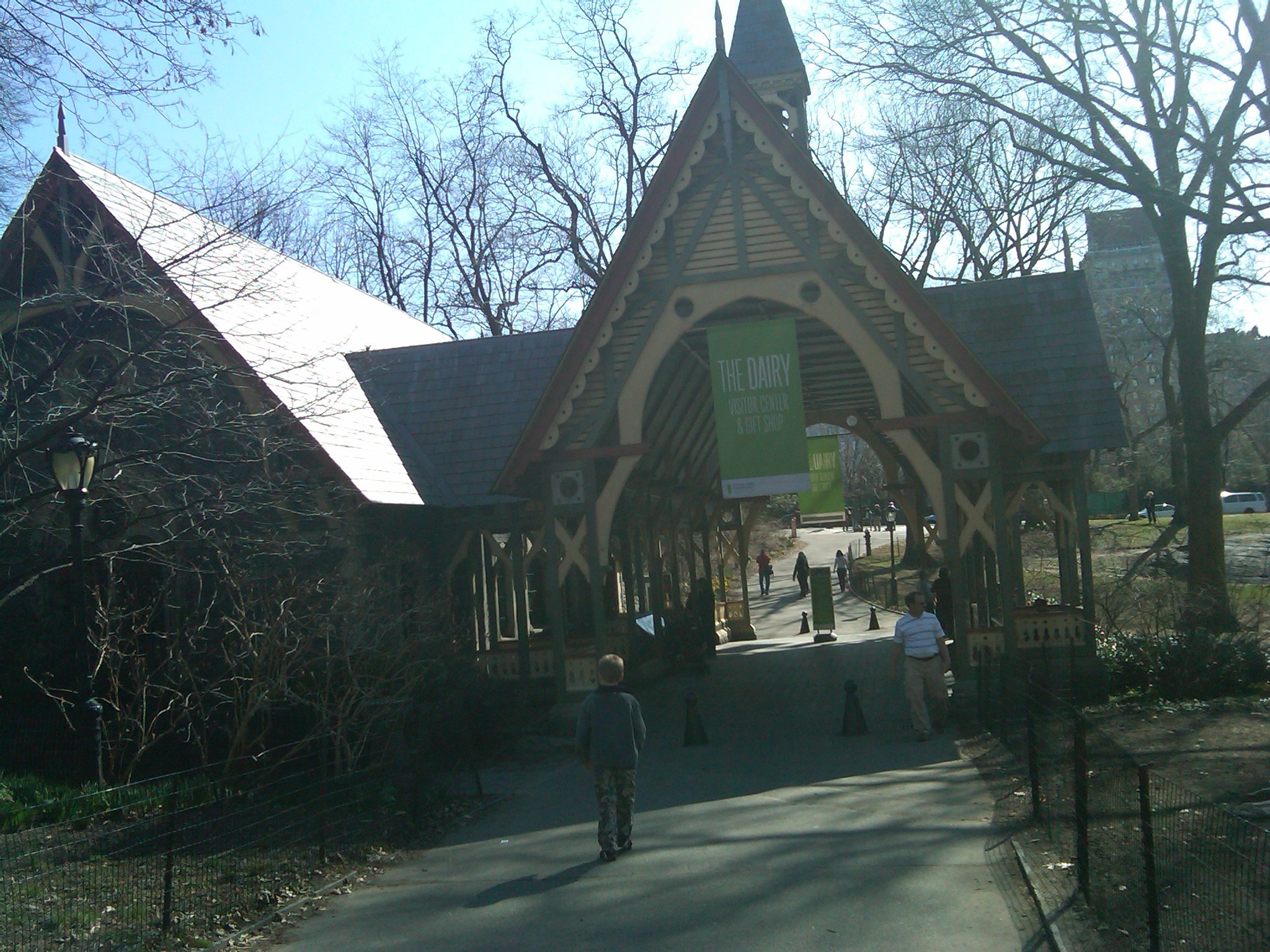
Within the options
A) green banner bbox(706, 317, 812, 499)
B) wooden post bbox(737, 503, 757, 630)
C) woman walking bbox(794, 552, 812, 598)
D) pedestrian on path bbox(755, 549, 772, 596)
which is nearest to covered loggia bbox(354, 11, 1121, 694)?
green banner bbox(706, 317, 812, 499)

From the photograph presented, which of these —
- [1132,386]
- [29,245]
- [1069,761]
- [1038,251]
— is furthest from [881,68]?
[1132,386]

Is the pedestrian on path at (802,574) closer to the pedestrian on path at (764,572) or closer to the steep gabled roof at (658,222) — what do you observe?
the pedestrian on path at (764,572)

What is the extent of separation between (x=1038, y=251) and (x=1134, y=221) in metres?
3.04

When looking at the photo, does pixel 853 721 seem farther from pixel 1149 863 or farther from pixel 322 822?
pixel 1149 863

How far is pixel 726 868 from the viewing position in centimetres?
833

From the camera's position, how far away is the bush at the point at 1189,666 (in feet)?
48.2

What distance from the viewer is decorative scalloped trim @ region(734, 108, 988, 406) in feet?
46.3

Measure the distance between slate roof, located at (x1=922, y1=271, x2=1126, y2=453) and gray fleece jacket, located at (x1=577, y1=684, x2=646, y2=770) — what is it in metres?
8.73

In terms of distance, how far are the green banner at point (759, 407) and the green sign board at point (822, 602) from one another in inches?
518

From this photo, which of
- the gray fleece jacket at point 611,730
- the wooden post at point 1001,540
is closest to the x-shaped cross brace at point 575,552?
the wooden post at point 1001,540

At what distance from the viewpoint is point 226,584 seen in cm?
1323

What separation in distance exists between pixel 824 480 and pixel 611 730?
1751 centimetres

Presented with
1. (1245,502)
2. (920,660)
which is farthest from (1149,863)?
(1245,502)

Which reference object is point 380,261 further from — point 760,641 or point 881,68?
point 881,68
